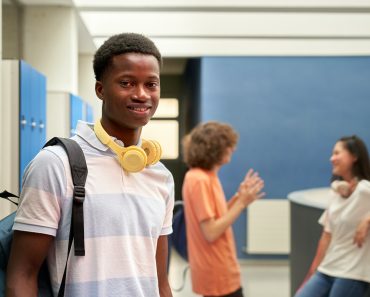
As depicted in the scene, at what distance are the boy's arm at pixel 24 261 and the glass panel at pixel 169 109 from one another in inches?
388

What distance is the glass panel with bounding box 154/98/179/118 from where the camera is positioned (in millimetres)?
10930

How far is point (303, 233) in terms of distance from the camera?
4359mm

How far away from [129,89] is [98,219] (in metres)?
0.33

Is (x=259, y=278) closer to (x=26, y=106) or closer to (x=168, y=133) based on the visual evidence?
(x=26, y=106)

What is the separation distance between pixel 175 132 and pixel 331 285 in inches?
322

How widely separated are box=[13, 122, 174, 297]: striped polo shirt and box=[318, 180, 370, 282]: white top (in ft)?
6.53

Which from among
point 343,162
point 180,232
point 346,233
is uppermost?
point 343,162

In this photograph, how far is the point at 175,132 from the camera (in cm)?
1106

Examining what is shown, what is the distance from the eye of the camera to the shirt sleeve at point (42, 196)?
109 centimetres

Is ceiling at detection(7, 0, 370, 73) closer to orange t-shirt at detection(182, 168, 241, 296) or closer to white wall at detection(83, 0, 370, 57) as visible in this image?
white wall at detection(83, 0, 370, 57)

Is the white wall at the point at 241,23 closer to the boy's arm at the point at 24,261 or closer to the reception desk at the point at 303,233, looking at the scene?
the reception desk at the point at 303,233

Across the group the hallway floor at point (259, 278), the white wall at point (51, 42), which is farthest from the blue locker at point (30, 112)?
the hallway floor at point (259, 278)

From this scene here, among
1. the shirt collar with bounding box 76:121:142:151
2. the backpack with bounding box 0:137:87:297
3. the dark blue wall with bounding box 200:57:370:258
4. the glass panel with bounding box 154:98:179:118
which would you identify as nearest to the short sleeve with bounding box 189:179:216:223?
the shirt collar with bounding box 76:121:142:151

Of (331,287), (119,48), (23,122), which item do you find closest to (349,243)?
(331,287)
